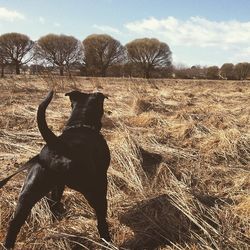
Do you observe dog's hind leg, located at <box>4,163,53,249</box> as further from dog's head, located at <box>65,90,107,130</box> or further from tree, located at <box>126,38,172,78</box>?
tree, located at <box>126,38,172,78</box>

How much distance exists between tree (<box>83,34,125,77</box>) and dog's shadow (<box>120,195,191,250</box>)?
1677 inches

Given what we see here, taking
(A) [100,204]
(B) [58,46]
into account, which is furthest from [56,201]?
(B) [58,46]

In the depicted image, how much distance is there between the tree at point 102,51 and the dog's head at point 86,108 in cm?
4264

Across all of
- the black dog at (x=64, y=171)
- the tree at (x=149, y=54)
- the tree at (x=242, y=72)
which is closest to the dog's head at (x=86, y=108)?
the black dog at (x=64, y=171)

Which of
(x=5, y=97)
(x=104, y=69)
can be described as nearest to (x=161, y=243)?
(x=5, y=97)

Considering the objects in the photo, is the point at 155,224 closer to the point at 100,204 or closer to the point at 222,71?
the point at 100,204

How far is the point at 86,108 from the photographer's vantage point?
314cm

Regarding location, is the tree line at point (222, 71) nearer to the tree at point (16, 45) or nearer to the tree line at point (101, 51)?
the tree line at point (101, 51)

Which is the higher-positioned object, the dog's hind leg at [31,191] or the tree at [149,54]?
the tree at [149,54]

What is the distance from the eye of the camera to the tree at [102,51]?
46.1 meters

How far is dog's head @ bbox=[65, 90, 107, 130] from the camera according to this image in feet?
10.2

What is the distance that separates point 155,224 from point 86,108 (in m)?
1.13

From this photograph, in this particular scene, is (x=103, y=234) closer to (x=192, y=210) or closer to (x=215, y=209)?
(x=192, y=210)

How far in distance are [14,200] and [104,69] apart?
41242 millimetres
